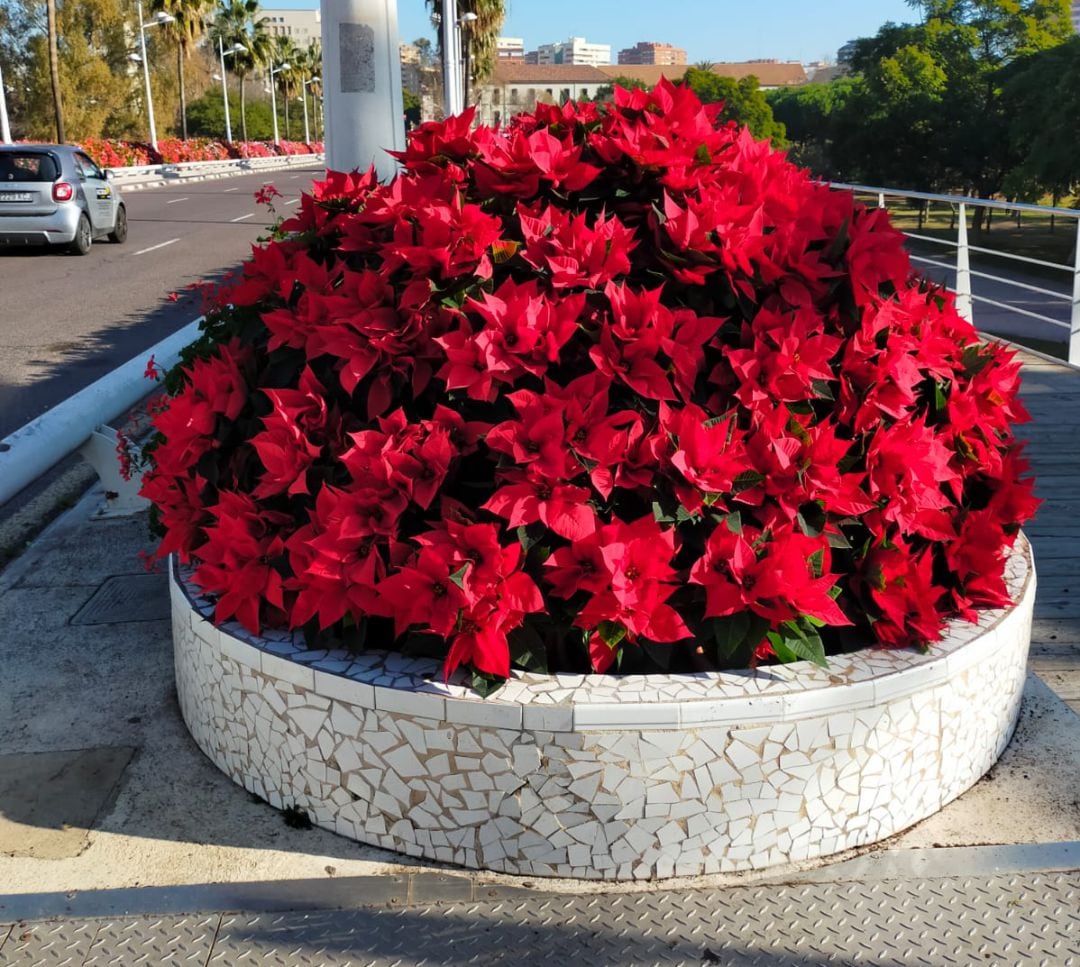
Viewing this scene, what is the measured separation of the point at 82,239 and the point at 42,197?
38.0 inches

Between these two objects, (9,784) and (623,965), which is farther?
(9,784)

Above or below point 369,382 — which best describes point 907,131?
above

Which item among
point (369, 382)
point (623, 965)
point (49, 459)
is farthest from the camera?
point (49, 459)

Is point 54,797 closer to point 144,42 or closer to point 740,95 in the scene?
point 144,42

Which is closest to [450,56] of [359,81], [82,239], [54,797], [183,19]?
[82,239]

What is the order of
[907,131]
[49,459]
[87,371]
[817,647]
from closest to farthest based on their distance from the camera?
[817,647]
[49,459]
[87,371]
[907,131]

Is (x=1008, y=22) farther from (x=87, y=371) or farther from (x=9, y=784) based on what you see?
(x=9, y=784)

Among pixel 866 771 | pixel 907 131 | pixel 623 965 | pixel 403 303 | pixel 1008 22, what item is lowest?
pixel 623 965

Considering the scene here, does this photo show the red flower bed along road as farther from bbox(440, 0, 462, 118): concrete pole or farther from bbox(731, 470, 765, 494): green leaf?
bbox(731, 470, 765, 494): green leaf

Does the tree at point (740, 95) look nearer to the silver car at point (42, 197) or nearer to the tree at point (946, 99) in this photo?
the tree at point (946, 99)

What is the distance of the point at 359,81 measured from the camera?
20.7ft

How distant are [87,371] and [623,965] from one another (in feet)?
27.6

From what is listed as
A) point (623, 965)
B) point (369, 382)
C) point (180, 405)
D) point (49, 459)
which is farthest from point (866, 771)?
point (49, 459)

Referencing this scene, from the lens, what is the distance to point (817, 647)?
266 centimetres
